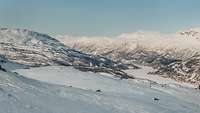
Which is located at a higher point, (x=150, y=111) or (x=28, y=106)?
(x=28, y=106)

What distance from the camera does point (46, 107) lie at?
209 feet

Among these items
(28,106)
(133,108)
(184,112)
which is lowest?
(184,112)

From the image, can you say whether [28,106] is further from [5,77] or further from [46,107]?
[5,77]

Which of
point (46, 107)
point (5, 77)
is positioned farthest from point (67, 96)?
point (46, 107)

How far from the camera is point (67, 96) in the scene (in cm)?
8088

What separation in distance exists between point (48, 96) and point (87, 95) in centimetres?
1435

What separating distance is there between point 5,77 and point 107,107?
18.2 metres

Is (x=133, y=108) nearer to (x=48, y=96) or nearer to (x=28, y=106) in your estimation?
(x=48, y=96)

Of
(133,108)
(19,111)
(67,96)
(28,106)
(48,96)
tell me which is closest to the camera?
(19,111)

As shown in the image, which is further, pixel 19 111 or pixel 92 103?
pixel 92 103

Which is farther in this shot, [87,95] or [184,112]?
[184,112]

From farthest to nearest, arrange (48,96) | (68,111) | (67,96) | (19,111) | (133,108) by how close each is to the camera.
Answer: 1. (133,108)
2. (67,96)
3. (48,96)
4. (68,111)
5. (19,111)

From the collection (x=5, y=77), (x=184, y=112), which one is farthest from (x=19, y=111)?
(x=184, y=112)

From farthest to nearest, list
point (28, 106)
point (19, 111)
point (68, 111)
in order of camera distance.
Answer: point (68, 111)
point (28, 106)
point (19, 111)
